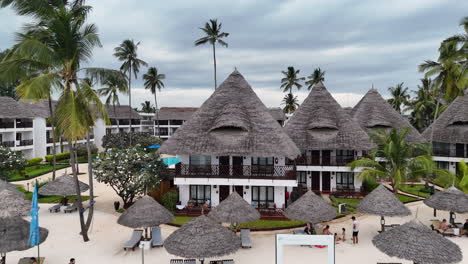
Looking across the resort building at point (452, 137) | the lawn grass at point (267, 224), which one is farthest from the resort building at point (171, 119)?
the lawn grass at point (267, 224)

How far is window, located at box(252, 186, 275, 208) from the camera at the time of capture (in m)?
23.1

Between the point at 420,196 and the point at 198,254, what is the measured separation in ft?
78.0

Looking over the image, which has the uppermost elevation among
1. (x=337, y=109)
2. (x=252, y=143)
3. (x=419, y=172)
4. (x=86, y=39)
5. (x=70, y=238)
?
(x=86, y=39)

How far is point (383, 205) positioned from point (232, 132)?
1133cm

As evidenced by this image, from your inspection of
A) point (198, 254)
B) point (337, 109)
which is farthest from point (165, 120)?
point (198, 254)

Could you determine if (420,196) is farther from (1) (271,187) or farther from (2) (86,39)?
(2) (86,39)

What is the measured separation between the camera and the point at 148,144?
5456 centimetres

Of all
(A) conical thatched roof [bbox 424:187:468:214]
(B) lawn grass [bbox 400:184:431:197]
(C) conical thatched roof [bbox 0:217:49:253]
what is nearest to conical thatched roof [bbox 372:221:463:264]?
(A) conical thatched roof [bbox 424:187:468:214]

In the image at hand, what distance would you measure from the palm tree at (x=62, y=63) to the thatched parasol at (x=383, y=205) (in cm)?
1607

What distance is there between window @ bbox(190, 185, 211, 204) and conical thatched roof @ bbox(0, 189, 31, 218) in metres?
10.8

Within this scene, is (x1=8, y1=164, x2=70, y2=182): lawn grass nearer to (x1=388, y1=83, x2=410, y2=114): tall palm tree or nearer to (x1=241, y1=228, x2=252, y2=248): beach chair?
(x1=241, y1=228, x2=252, y2=248): beach chair

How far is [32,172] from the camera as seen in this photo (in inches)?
1559

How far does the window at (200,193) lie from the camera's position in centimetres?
2366

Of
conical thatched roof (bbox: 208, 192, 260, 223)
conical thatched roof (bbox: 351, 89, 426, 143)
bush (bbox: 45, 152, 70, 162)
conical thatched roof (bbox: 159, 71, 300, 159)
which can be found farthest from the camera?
bush (bbox: 45, 152, 70, 162)
